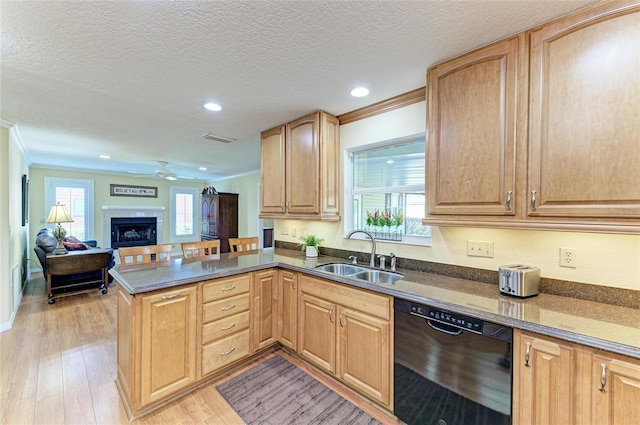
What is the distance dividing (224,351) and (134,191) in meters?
6.78

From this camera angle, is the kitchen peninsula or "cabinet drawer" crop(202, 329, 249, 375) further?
"cabinet drawer" crop(202, 329, 249, 375)

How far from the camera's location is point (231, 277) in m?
2.26

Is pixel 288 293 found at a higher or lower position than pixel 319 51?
lower

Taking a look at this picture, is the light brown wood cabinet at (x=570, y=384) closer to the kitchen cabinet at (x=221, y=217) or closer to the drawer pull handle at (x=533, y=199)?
the drawer pull handle at (x=533, y=199)

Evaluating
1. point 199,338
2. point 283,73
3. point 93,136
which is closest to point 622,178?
point 283,73

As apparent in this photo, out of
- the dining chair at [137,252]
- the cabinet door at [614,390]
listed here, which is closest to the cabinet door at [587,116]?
the cabinet door at [614,390]

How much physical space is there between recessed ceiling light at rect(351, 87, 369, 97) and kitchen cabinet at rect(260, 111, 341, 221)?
0.47 meters

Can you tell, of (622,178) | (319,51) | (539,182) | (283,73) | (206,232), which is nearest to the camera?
(622,178)

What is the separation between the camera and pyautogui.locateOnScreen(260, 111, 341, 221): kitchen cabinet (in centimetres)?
269

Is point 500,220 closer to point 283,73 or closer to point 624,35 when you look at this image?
point 624,35

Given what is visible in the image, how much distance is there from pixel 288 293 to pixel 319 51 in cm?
194

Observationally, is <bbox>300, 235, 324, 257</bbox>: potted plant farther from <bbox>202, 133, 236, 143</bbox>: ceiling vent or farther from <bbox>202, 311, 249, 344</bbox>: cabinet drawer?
<bbox>202, 133, 236, 143</bbox>: ceiling vent

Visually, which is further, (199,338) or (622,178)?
(199,338)

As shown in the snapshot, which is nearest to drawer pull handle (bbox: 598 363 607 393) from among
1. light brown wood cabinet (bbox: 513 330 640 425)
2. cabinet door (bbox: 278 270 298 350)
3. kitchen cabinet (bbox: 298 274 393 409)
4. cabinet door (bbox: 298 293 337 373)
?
light brown wood cabinet (bbox: 513 330 640 425)
